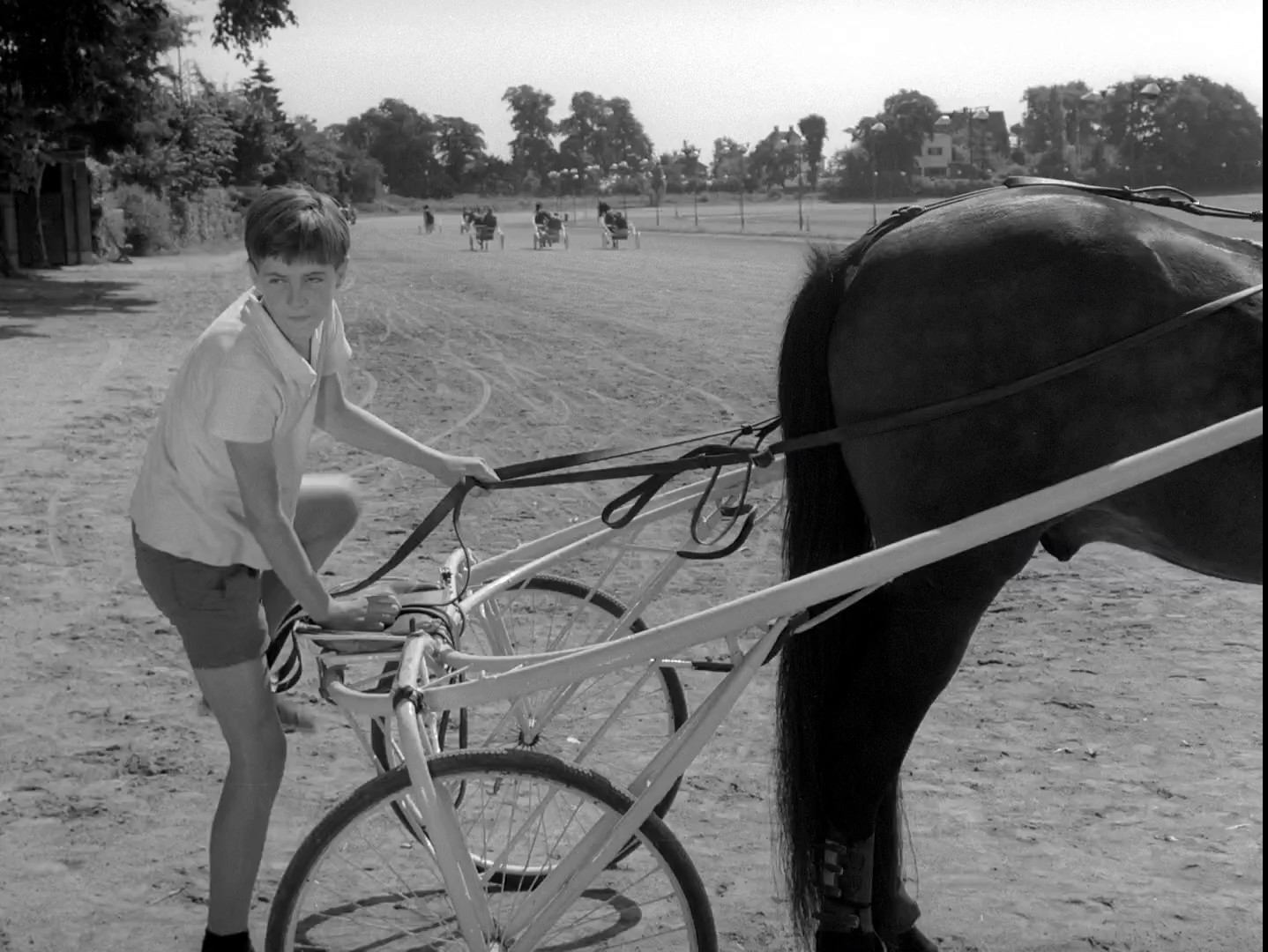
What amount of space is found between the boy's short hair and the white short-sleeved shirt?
5.8 inches

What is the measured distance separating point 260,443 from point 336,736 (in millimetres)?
2018

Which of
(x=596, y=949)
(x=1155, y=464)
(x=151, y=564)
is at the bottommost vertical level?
(x=596, y=949)

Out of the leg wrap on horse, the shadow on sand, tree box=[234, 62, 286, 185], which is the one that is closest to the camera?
the leg wrap on horse

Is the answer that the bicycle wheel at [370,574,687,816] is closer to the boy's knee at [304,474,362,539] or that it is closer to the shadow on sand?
the boy's knee at [304,474,362,539]

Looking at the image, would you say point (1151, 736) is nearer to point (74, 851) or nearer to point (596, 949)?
point (596, 949)

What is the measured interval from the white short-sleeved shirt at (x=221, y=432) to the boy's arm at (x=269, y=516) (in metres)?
0.03

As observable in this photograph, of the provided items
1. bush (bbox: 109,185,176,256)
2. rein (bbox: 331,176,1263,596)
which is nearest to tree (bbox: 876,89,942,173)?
bush (bbox: 109,185,176,256)

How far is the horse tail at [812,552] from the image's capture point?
298 centimetres

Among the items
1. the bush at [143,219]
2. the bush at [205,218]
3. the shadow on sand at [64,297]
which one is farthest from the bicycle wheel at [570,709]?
the bush at [205,218]

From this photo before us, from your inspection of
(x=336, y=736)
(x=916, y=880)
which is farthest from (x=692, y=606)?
(x=916, y=880)

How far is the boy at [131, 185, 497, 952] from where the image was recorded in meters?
2.62

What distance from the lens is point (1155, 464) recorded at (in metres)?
2.38

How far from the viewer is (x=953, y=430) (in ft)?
9.14

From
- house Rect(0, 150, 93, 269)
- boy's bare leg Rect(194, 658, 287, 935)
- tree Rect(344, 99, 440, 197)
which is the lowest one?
boy's bare leg Rect(194, 658, 287, 935)
